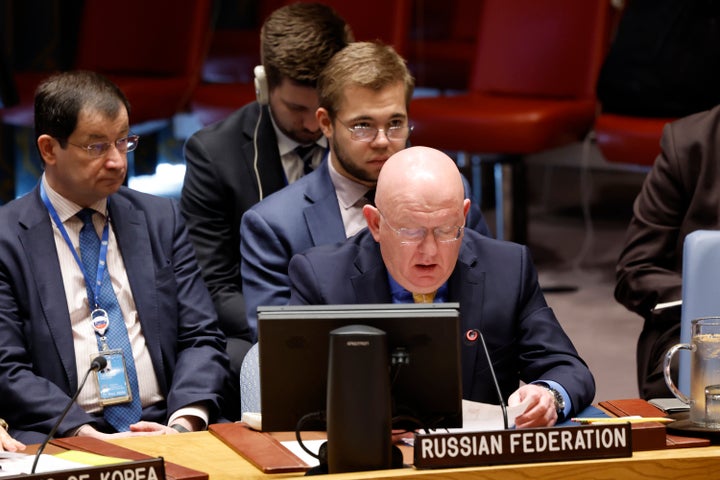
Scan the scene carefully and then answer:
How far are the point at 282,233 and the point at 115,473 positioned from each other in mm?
1245

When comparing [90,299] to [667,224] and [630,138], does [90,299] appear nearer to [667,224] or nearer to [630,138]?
[667,224]

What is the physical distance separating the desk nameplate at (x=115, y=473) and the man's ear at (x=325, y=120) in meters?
1.40

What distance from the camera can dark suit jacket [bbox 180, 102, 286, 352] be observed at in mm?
3771

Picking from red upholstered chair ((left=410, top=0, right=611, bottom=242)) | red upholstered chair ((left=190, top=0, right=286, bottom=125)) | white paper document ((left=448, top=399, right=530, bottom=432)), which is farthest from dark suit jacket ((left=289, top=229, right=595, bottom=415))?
red upholstered chair ((left=190, top=0, right=286, bottom=125))

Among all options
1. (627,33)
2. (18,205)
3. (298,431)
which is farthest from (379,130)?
(627,33)

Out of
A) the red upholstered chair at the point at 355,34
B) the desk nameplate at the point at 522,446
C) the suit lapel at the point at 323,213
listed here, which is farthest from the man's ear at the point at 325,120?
the red upholstered chair at the point at 355,34

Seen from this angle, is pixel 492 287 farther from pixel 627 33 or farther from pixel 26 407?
pixel 627 33

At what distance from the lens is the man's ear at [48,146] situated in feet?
9.77

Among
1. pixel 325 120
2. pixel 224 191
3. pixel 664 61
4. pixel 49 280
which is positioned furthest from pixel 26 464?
pixel 664 61

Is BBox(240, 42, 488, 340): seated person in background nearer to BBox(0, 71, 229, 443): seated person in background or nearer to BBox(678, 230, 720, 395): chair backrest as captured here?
BBox(0, 71, 229, 443): seated person in background

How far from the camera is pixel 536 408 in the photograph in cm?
238

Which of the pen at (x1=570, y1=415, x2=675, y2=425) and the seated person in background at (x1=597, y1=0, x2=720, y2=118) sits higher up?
the seated person in background at (x1=597, y1=0, x2=720, y2=118)

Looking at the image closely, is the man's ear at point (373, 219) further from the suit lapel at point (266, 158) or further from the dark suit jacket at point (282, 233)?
the suit lapel at point (266, 158)

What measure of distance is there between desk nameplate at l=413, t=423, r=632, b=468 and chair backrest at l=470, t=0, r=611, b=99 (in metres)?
3.66
